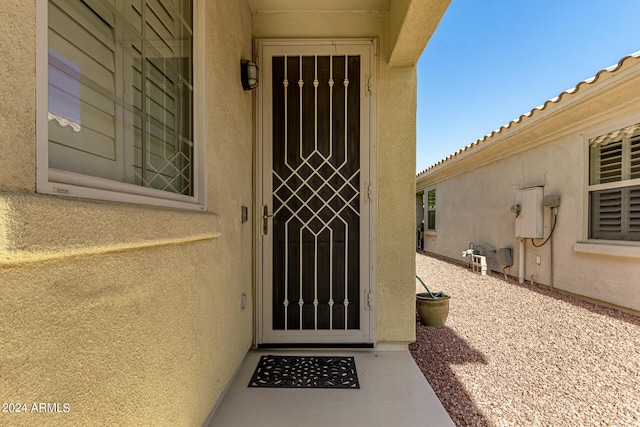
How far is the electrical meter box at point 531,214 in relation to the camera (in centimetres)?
491

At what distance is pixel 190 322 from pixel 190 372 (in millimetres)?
242

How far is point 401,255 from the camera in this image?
2.59 metres

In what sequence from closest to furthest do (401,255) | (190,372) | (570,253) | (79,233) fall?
1. (79,233)
2. (190,372)
3. (401,255)
4. (570,253)

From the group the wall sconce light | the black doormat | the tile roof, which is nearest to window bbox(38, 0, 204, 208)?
the wall sconce light

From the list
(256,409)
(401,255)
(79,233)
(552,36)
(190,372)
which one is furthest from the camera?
(552,36)

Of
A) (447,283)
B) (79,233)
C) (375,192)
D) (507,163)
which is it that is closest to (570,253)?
(447,283)

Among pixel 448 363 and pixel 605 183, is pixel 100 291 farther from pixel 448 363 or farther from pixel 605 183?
pixel 605 183

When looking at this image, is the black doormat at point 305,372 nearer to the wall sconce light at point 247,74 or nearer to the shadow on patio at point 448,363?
the shadow on patio at point 448,363

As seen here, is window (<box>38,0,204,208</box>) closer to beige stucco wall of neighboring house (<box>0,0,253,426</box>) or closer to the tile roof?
beige stucco wall of neighboring house (<box>0,0,253,426</box>)

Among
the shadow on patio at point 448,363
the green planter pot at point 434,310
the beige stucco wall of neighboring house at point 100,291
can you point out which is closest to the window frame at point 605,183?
the green planter pot at point 434,310

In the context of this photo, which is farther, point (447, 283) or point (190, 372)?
point (447, 283)

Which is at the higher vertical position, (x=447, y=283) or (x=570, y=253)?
(x=570, y=253)

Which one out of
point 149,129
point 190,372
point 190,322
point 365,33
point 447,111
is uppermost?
point 447,111

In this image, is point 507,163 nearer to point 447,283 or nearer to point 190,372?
point 447,283
